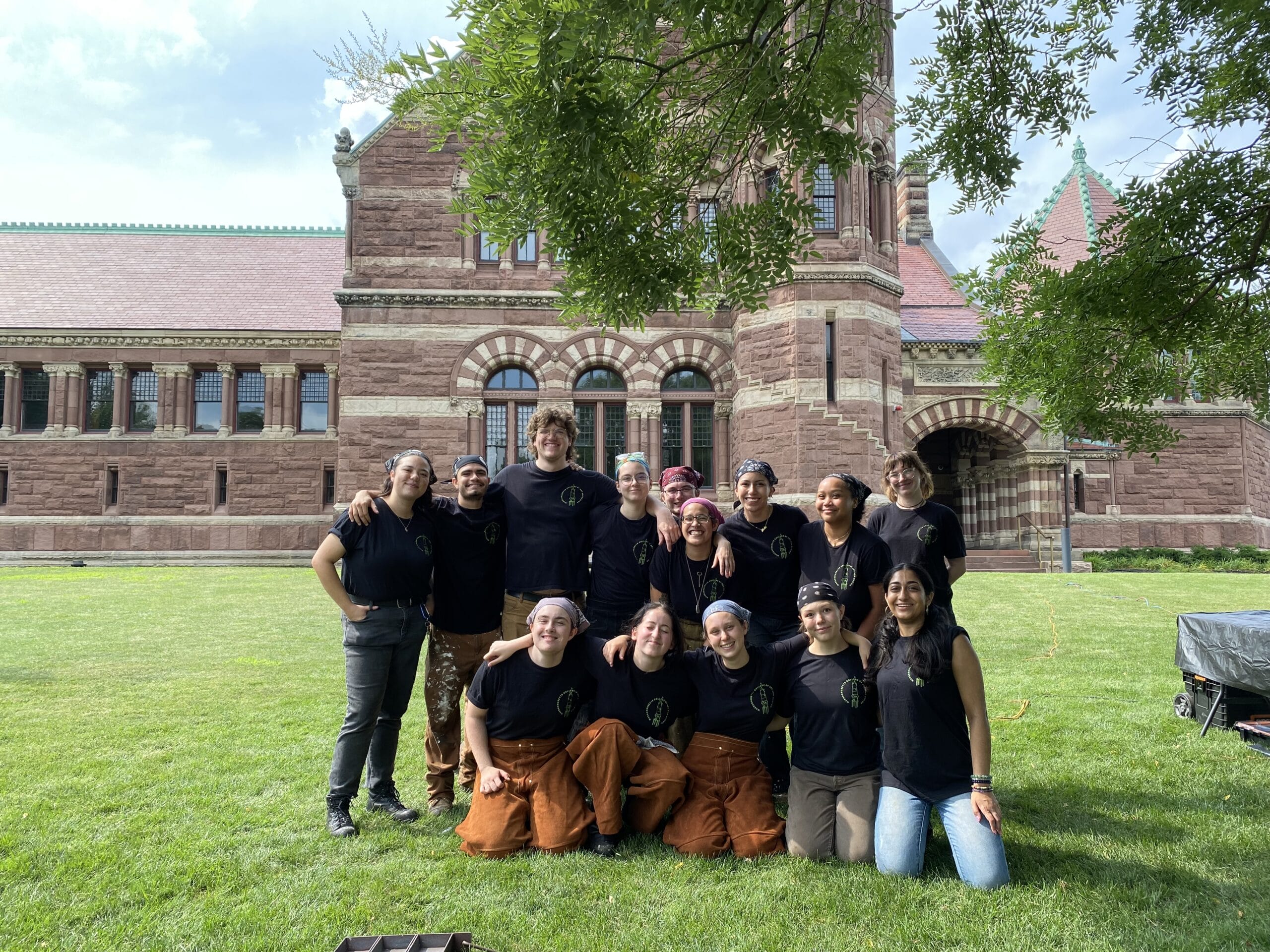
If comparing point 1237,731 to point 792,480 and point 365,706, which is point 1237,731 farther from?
point 792,480

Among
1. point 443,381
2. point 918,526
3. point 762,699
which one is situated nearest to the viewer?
point 762,699

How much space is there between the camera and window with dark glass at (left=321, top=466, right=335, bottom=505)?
80.2 ft

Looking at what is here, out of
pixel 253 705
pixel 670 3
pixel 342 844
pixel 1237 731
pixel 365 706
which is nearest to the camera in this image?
pixel 670 3

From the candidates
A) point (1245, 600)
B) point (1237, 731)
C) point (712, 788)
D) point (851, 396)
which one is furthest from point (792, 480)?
point (712, 788)

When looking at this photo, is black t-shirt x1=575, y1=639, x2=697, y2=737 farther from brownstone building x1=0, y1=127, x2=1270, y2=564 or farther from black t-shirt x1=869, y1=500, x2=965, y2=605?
brownstone building x1=0, y1=127, x2=1270, y2=564

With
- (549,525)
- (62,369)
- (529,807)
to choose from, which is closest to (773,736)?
(529,807)

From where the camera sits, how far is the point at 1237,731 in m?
6.02

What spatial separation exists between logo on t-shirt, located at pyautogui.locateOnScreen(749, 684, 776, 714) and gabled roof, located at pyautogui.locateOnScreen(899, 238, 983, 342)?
1818 centimetres

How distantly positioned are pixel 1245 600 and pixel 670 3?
15.1 meters

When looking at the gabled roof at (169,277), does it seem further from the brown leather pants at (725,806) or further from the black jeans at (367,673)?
the brown leather pants at (725,806)

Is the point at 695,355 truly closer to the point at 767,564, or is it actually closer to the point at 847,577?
the point at 767,564

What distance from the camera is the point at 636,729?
4348 mm

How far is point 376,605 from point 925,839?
2.93 metres

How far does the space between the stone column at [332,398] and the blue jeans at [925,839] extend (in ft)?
77.3
